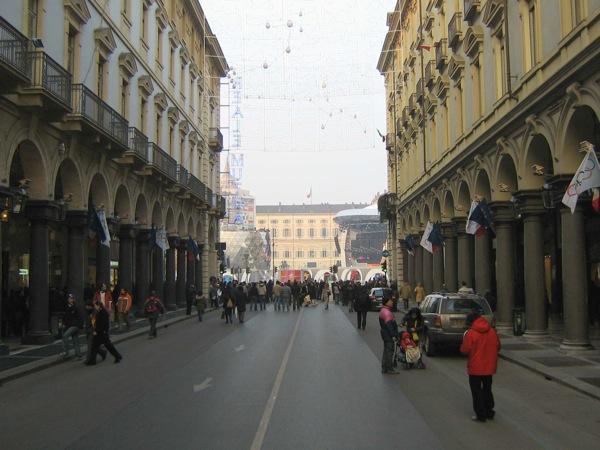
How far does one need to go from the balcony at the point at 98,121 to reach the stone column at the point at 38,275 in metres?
3.10

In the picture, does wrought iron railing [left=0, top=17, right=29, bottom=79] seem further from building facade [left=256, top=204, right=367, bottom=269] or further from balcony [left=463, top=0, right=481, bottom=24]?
building facade [left=256, top=204, right=367, bottom=269]

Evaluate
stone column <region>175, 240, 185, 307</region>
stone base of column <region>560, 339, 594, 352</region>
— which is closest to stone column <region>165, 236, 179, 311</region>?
stone column <region>175, 240, 185, 307</region>

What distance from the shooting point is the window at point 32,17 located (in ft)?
64.7

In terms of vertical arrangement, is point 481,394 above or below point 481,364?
below

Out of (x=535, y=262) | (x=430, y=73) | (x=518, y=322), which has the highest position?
(x=430, y=73)

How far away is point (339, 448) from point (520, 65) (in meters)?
16.7

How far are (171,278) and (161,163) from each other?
7.98m

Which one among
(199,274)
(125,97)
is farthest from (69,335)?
(199,274)

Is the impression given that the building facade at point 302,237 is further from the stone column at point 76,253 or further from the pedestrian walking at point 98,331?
the pedestrian walking at point 98,331

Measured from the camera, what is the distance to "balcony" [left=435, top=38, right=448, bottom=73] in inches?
1265

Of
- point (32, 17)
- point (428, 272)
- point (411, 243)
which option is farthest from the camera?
point (411, 243)

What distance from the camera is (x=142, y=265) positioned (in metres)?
32.4

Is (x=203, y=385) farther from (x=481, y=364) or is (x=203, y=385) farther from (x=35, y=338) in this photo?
(x=35, y=338)

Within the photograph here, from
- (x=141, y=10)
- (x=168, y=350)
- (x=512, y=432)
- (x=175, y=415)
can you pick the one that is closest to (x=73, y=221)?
(x=168, y=350)
